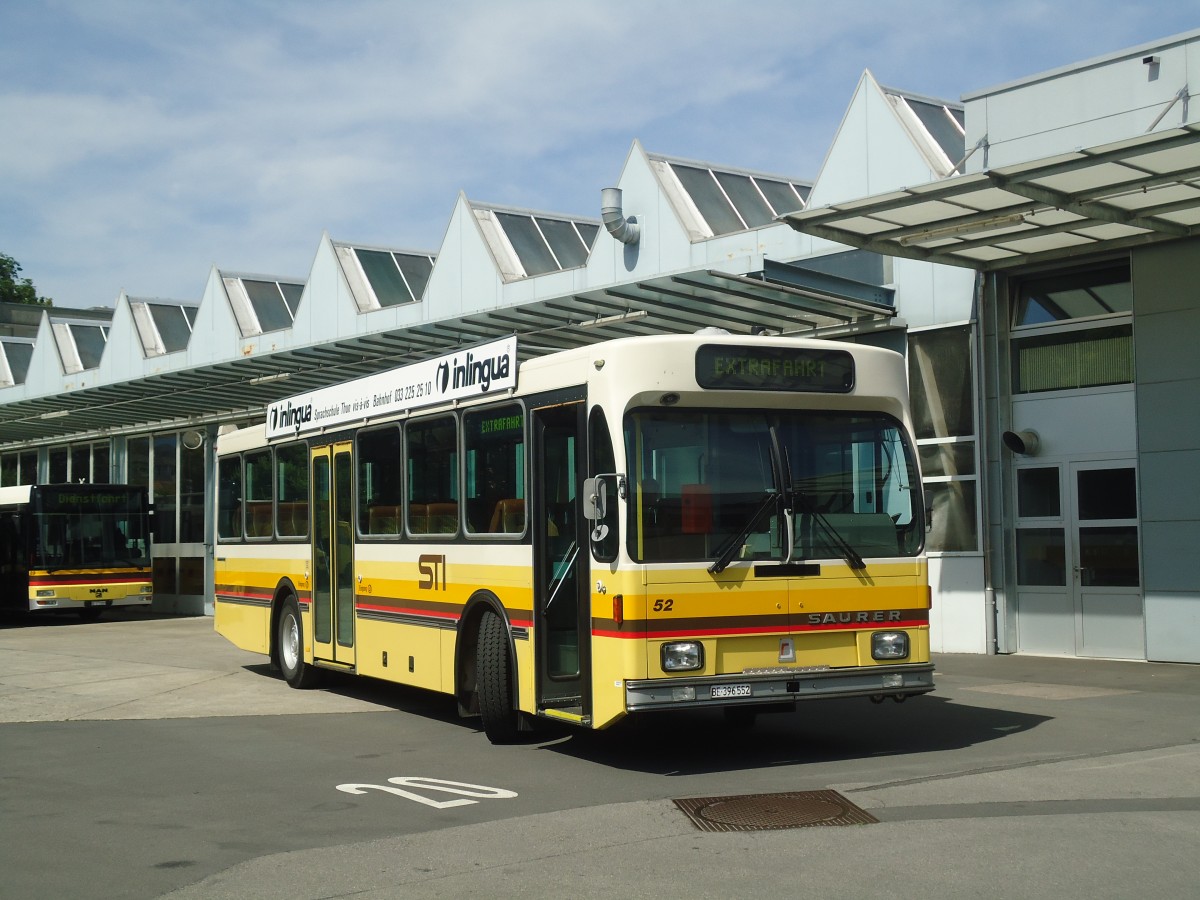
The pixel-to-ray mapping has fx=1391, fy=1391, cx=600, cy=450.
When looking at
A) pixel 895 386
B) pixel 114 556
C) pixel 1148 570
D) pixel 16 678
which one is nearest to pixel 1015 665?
pixel 1148 570

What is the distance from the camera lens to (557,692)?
1059 centimetres

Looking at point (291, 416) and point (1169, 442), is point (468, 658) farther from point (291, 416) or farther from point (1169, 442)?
point (1169, 442)

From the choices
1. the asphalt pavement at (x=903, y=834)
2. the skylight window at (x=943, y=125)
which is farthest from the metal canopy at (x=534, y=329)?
the asphalt pavement at (x=903, y=834)

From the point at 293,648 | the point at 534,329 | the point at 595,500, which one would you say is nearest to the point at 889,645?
the point at 595,500

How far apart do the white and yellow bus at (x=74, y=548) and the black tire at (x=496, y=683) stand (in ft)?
71.8

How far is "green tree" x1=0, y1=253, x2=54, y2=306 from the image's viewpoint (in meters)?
80.4

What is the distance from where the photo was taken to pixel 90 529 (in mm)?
31234

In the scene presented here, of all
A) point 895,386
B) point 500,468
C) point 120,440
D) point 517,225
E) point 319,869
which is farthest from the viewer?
point 120,440

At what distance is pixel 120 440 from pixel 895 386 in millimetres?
31517

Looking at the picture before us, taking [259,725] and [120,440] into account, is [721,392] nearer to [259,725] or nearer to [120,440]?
[259,725]

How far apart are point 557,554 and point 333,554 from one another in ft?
16.3

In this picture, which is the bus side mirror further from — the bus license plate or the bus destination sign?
the bus license plate

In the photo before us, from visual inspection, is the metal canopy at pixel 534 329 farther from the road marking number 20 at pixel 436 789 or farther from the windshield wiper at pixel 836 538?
the road marking number 20 at pixel 436 789

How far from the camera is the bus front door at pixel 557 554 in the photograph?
1045cm
